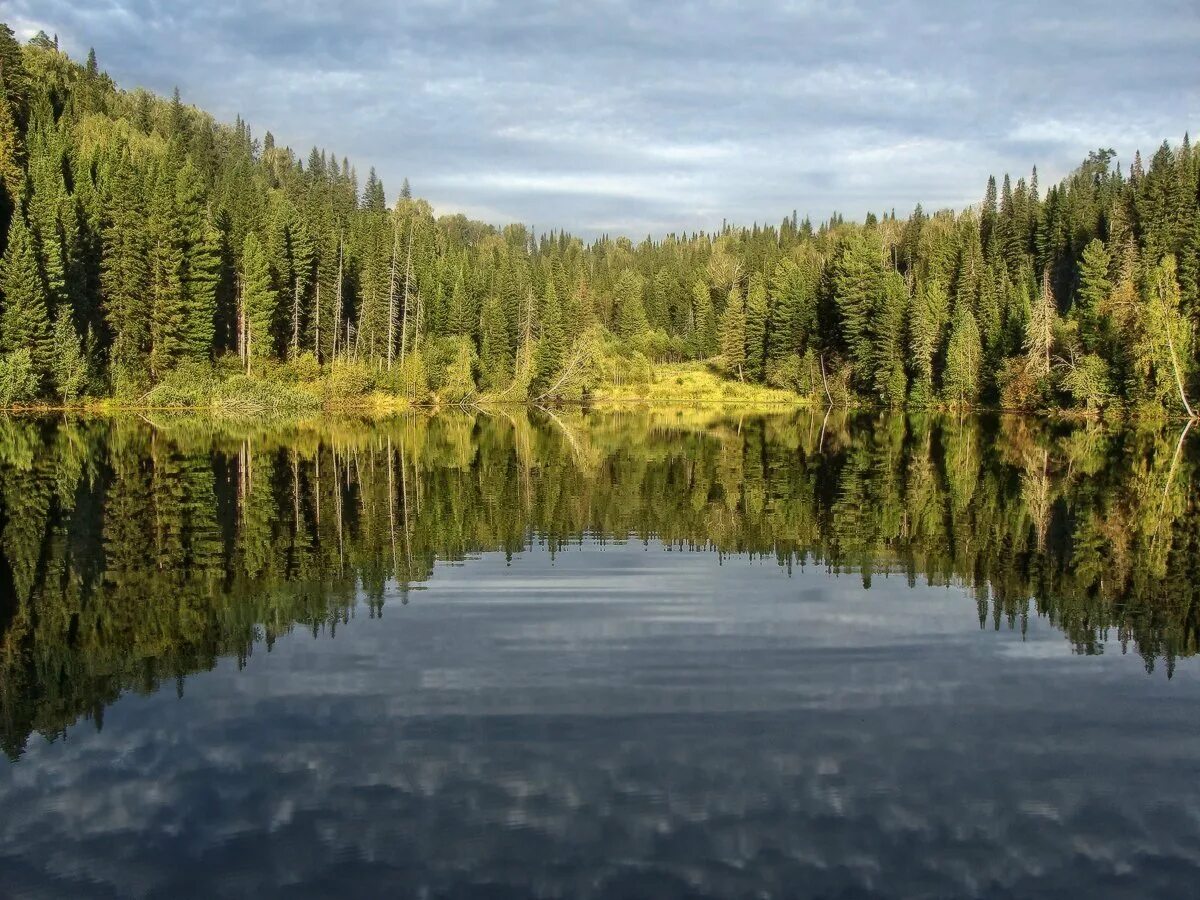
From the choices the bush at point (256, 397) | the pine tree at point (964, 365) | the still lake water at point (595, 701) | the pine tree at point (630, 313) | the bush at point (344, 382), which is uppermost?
the pine tree at point (630, 313)

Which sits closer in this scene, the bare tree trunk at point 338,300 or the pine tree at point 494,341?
the bare tree trunk at point 338,300

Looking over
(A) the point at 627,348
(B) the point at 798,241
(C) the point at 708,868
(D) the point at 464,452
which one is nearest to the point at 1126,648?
(C) the point at 708,868

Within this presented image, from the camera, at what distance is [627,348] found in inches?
5059

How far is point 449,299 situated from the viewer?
10662 centimetres

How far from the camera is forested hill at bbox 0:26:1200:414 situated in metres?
70.8

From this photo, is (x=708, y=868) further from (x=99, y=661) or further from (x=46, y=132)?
(x=46, y=132)

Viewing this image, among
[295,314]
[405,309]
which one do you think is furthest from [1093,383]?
[295,314]

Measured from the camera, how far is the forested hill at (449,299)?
70812 mm

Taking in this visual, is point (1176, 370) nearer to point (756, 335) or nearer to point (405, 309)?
point (756, 335)

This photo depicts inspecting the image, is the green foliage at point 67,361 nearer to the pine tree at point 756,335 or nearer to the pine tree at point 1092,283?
the pine tree at point 756,335

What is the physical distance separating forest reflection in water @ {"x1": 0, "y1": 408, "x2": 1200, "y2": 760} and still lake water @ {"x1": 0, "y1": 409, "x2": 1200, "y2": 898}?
0.39 ft

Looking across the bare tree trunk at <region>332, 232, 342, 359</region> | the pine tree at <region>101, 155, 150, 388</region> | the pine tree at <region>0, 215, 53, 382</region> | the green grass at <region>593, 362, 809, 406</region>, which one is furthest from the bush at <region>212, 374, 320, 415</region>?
the green grass at <region>593, 362, 809, 406</region>

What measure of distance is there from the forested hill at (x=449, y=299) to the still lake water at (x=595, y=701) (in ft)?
171

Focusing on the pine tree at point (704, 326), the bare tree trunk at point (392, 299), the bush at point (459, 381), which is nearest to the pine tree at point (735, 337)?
the pine tree at point (704, 326)
